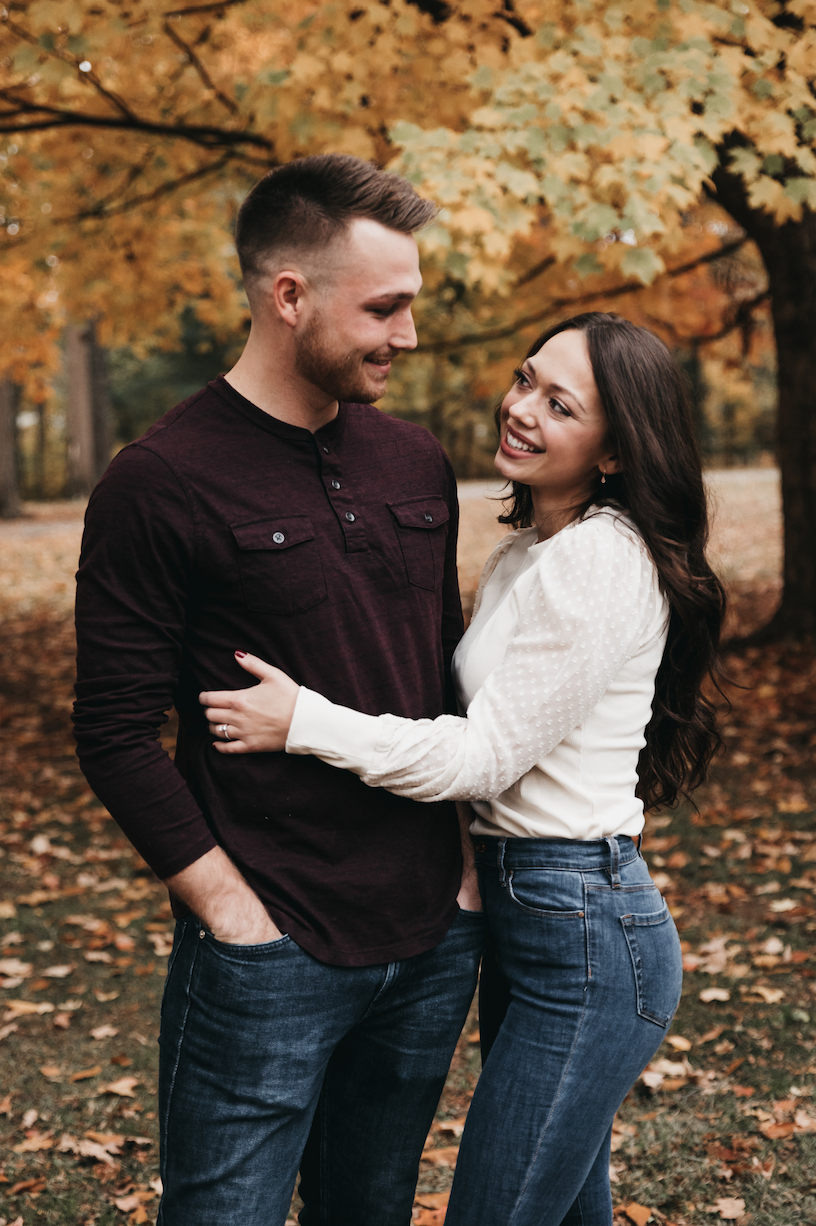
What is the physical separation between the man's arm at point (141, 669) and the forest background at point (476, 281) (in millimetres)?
1282

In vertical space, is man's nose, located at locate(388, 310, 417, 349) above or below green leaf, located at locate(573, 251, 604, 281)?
below

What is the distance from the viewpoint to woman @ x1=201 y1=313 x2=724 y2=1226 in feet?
6.15

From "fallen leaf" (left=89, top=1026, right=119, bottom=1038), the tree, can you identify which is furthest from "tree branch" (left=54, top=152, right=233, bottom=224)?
"fallen leaf" (left=89, top=1026, right=119, bottom=1038)

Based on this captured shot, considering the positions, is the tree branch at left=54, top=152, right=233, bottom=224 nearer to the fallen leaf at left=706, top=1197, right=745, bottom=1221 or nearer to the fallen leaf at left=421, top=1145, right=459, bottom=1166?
the fallen leaf at left=421, top=1145, right=459, bottom=1166

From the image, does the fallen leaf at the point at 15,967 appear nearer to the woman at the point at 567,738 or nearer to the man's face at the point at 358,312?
the woman at the point at 567,738

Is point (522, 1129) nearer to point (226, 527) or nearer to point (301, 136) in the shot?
point (226, 527)

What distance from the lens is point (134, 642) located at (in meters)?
1.77

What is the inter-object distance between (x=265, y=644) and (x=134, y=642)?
0.77 feet

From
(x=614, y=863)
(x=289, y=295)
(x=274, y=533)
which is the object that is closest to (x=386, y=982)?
(x=614, y=863)

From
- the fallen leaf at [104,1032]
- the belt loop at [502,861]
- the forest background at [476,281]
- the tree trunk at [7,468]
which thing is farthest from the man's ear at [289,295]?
the tree trunk at [7,468]

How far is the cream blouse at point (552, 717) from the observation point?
6.14 ft

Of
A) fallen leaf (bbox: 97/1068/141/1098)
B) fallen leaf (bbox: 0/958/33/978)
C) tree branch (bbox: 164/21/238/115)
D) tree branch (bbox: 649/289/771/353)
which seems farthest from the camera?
tree branch (bbox: 649/289/771/353)

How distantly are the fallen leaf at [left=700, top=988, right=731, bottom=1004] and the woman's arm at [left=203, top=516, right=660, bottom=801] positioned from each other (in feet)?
9.40

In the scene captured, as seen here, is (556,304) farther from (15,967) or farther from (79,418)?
(79,418)
